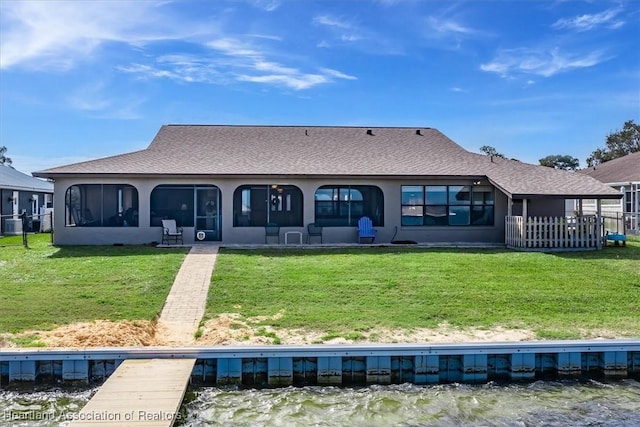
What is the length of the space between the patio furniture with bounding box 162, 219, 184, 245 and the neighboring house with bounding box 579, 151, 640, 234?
16794 millimetres

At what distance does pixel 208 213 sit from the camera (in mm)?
18125

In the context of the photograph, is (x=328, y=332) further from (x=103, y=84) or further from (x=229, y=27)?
(x=103, y=84)

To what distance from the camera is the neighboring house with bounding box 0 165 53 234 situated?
23828 millimetres

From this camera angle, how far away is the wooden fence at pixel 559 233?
1650 cm

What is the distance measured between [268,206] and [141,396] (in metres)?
12.3

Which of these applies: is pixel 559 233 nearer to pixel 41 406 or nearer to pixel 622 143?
pixel 41 406

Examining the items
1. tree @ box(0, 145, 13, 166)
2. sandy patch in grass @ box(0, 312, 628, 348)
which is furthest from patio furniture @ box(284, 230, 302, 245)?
tree @ box(0, 145, 13, 166)

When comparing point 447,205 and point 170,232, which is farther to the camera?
point 447,205

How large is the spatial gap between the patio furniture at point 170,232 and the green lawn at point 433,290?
3.11 m

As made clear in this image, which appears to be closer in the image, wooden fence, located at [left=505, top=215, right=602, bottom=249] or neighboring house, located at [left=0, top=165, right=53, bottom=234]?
wooden fence, located at [left=505, top=215, right=602, bottom=249]

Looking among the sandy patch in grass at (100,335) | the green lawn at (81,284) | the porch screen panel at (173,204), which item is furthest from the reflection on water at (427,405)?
the porch screen panel at (173,204)

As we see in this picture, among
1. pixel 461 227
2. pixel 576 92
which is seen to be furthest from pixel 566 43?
pixel 461 227

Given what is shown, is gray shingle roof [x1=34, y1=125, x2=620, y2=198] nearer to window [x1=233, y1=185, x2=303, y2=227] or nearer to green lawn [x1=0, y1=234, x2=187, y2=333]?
window [x1=233, y1=185, x2=303, y2=227]

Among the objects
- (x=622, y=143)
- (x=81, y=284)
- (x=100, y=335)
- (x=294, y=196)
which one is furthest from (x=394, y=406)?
(x=622, y=143)
